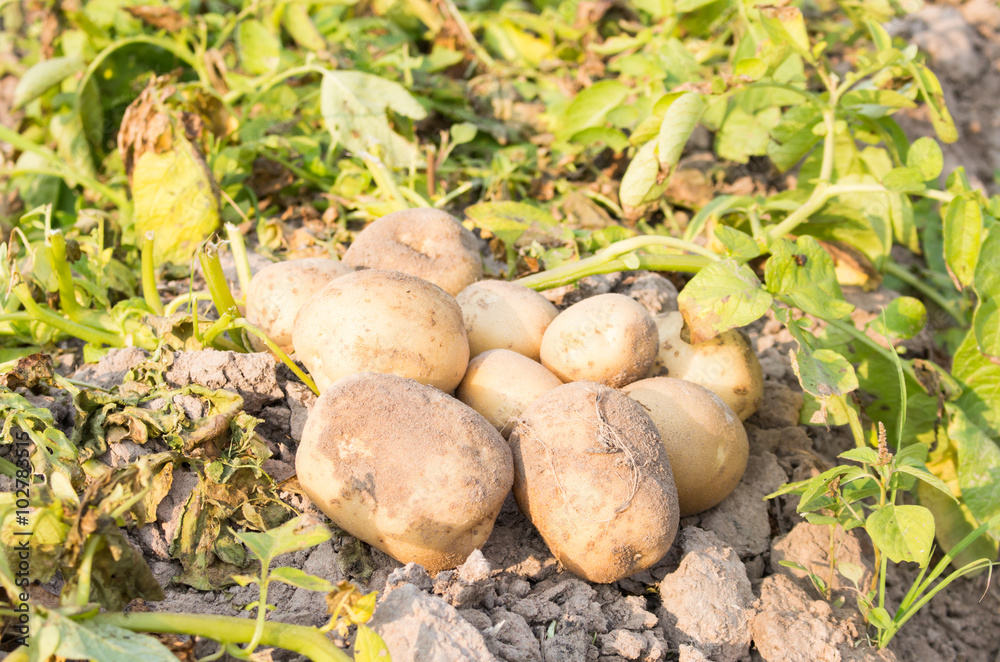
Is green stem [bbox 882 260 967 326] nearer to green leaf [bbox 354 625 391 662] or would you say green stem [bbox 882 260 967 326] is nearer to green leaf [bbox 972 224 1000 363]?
green leaf [bbox 972 224 1000 363]

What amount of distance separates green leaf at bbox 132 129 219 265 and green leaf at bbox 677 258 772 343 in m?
1.76

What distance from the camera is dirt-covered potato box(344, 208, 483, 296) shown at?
2.16m

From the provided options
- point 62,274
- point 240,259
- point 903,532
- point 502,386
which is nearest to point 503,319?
point 502,386

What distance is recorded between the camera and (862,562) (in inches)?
78.9

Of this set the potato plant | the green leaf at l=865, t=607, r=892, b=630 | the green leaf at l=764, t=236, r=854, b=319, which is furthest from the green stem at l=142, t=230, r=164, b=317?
the green leaf at l=865, t=607, r=892, b=630

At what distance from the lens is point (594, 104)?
10.2ft

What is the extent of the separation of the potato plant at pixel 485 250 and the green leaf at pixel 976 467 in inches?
0.4

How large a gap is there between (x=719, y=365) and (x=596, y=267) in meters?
0.50

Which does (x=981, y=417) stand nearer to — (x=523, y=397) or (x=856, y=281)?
(x=856, y=281)

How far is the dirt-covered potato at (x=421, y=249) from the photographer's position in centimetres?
216

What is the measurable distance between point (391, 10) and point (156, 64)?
1244mm

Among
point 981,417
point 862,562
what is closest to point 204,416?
point 862,562

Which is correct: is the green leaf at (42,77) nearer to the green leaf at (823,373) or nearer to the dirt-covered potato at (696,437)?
the dirt-covered potato at (696,437)

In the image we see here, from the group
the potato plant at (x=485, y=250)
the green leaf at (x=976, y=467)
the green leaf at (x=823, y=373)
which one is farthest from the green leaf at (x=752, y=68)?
the green leaf at (x=976, y=467)
